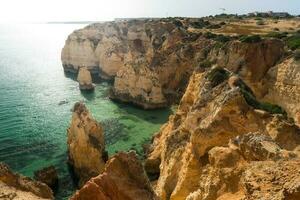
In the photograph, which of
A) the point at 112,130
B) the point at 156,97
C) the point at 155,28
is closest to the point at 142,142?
the point at 112,130

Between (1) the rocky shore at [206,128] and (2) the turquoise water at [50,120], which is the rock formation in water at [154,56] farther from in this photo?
(2) the turquoise water at [50,120]

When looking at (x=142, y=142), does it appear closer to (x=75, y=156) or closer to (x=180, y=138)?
(x=75, y=156)

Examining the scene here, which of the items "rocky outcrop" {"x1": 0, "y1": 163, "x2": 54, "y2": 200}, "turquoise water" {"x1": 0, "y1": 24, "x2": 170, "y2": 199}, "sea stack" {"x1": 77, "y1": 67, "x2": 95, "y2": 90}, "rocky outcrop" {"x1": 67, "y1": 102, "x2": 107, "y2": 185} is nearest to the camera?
"rocky outcrop" {"x1": 0, "y1": 163, "x2": 54, "y2": 200}

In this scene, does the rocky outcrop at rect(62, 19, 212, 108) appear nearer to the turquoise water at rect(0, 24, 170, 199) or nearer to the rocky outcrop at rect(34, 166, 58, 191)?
the turquoise water at rect(0, 24, 170, 199)

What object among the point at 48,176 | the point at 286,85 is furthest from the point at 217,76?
the point at 48,176

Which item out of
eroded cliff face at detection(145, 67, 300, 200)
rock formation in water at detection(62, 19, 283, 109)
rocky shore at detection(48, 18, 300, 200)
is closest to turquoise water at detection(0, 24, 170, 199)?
rocky shore at detection(48, 18, 300, 200)

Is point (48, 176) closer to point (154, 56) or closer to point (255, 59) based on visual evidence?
point (255, 59)
